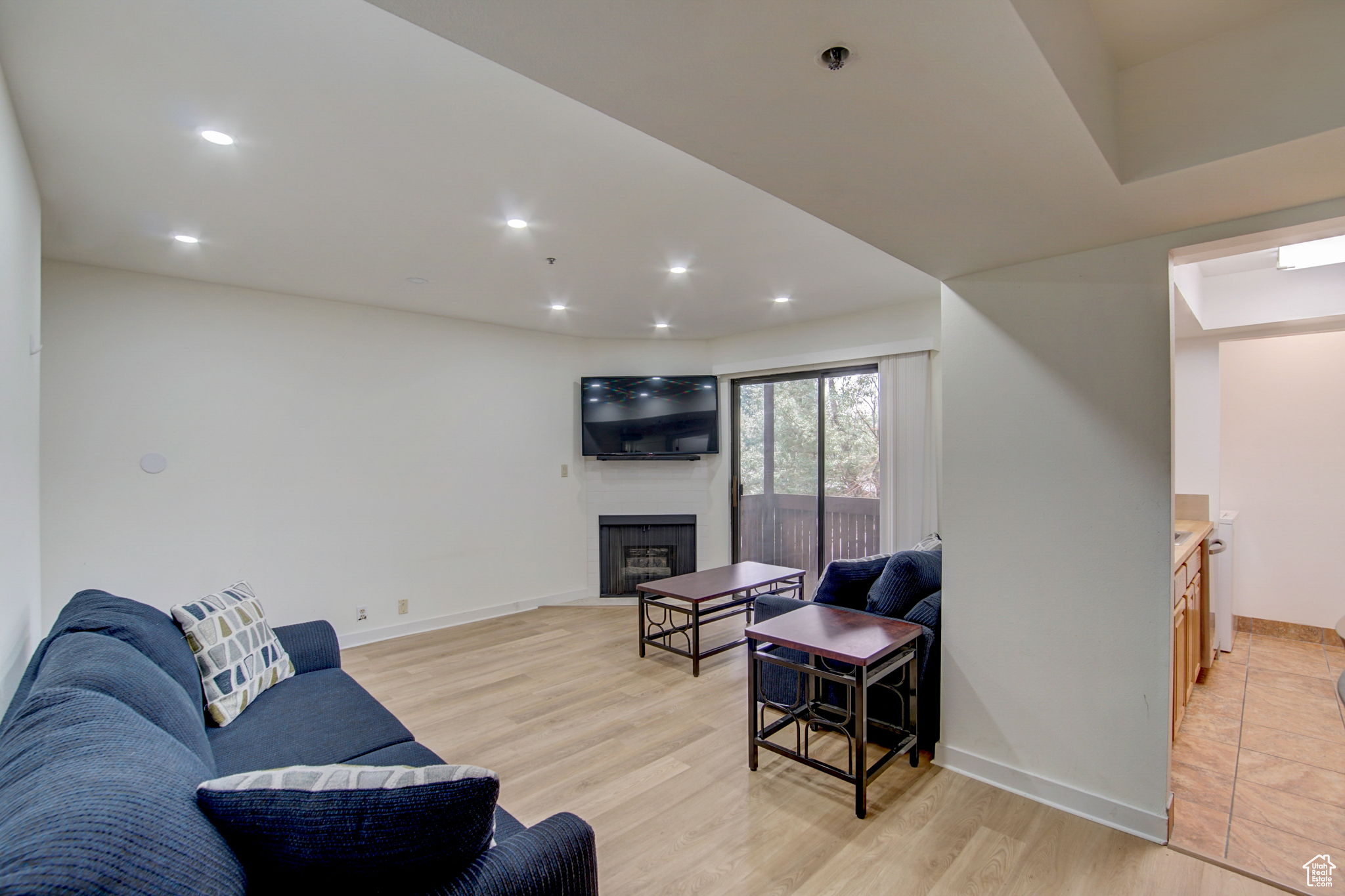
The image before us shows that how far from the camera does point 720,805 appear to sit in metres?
2.38

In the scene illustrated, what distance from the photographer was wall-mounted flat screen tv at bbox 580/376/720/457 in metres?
5.59

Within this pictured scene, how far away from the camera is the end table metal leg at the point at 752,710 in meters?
2.61

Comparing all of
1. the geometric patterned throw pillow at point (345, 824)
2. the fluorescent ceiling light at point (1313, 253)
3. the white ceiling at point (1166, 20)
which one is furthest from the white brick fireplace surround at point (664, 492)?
the geometric patterned throw pillow at point (345, 824)

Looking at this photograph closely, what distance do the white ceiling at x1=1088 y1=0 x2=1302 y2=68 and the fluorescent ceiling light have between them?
183 centimetres

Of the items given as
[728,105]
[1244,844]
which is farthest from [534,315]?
[1244,844]

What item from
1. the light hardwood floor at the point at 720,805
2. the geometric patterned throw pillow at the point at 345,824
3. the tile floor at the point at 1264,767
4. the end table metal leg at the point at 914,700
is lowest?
the light hardwood floor at the point at 720,805

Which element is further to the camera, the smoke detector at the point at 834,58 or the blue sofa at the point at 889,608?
the blue sofa at the point at 889,608

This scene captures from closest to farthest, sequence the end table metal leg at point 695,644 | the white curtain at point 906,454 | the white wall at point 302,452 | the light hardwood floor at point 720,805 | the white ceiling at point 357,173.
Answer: the white ceiling at point 357,173, the light hardwood floor at point 720,805, the white wall at point 302,452, the end table metal leg at point 695,644, the white curtain at point 906,454

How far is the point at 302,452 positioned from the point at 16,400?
242 centimetres

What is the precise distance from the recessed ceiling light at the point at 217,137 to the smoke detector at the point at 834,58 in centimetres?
201

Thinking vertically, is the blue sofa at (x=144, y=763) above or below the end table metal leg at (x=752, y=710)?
above

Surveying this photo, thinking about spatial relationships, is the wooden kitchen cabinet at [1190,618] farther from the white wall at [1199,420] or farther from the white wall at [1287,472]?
the white wall at [1287,472]

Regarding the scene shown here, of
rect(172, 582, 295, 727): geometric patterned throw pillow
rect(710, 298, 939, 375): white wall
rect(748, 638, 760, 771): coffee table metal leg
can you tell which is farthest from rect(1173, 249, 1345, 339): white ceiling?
rect(172, 582, 295, 727): geometric patterned throw pillow

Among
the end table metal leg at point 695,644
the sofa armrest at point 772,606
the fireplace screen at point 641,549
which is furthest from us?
the fireplace screen at point 641,549
